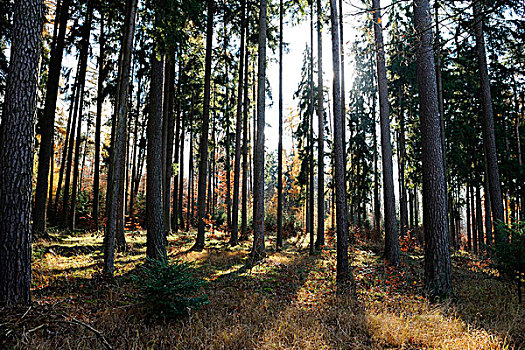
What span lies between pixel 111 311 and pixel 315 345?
3.40m

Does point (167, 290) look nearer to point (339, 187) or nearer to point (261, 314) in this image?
point (261, 314)

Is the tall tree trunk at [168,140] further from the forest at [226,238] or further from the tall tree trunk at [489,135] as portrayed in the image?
the tall tree trunk at [489,135]

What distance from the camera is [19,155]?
4.41 m

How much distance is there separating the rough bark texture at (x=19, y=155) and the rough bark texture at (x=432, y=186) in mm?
7874

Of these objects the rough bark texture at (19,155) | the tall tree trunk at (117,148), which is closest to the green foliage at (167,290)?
the rough bark texture at (19,155)

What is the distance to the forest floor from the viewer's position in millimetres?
3859

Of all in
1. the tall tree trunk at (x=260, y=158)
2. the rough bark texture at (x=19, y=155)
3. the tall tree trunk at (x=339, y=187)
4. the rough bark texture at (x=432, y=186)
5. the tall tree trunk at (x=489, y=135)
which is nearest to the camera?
the rough bark texture at (x=19, y=155)

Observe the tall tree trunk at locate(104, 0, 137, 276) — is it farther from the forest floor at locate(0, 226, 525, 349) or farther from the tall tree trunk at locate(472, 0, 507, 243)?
the tall tree trunk at locate(472, 0, 507, 243)

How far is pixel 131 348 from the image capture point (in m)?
3.58

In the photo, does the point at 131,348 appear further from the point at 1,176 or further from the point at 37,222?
the point at 37,222

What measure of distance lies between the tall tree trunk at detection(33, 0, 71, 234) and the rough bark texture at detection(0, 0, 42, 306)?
7112 millimetres

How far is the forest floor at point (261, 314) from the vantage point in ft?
12.7

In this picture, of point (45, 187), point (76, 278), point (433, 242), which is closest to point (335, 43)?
point (433, 242)

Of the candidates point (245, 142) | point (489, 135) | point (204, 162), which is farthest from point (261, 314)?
point (489, 135)
